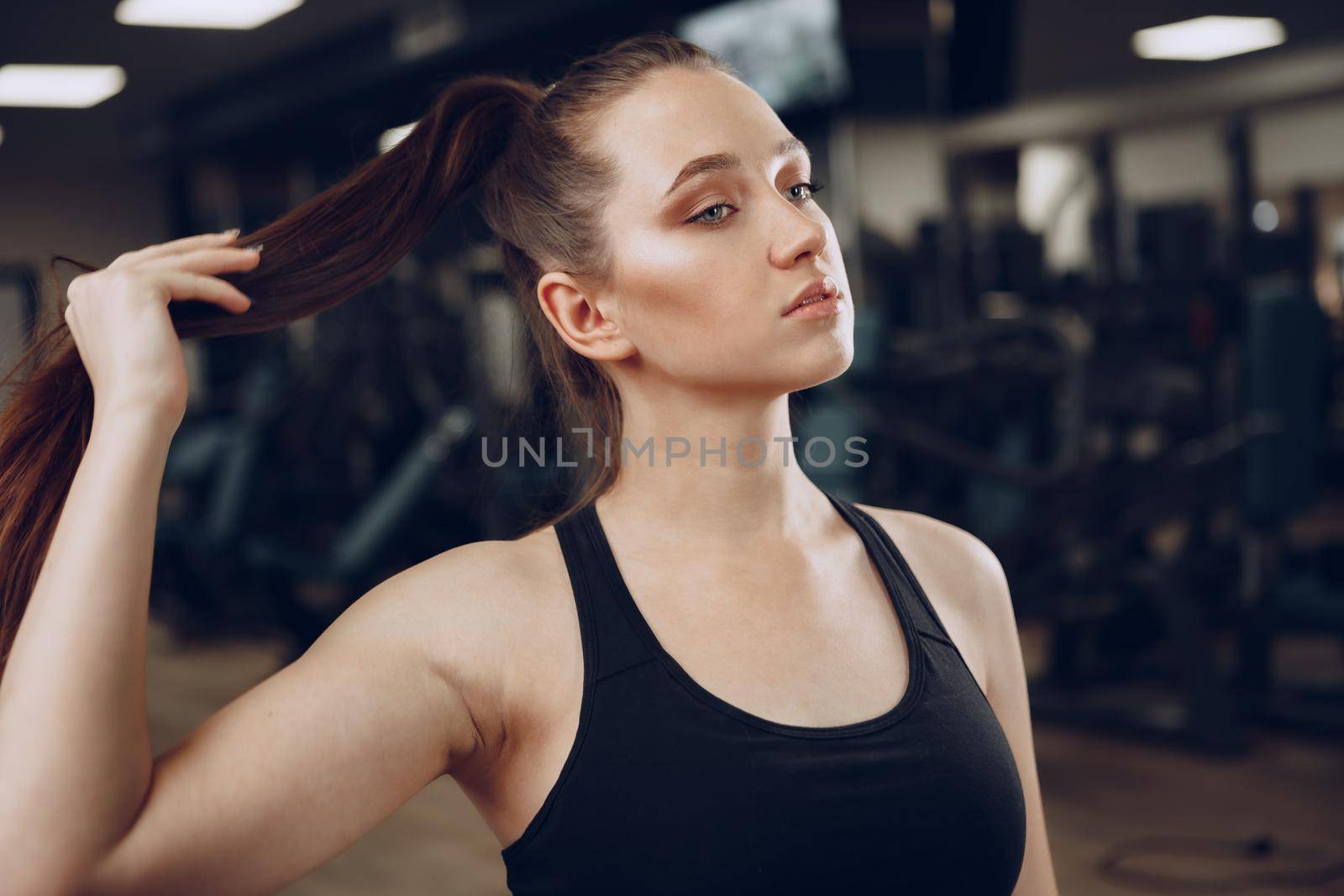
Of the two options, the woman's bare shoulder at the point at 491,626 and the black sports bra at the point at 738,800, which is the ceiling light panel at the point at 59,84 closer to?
the woman's bare shoulder at the point at 491,626

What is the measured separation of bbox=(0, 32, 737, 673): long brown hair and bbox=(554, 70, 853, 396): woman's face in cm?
3

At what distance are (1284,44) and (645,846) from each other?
28.9 feet

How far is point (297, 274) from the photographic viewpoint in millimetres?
951

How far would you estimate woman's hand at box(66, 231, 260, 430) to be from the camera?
79 centimetres

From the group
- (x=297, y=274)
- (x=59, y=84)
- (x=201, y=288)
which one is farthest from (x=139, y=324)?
(x=59, y=84)

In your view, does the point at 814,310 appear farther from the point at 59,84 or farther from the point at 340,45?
the point at 59,84

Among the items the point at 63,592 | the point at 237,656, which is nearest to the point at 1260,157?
the point at 237,656

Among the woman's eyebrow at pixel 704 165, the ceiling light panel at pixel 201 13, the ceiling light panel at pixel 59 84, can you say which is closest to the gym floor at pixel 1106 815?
the woman's eyebrow at pixel 704 165

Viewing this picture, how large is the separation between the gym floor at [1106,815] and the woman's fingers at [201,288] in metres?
1.72

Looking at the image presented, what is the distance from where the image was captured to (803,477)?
1.09m

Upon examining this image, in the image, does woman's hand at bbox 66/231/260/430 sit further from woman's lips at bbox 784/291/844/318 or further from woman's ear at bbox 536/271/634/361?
woman's lips at bbox 784/291/844/318

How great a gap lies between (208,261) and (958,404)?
11.7 feet

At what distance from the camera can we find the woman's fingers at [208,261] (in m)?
0.85

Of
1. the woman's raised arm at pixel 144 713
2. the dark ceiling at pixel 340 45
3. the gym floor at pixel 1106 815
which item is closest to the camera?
the woman's raised arm at pixel 144 713
